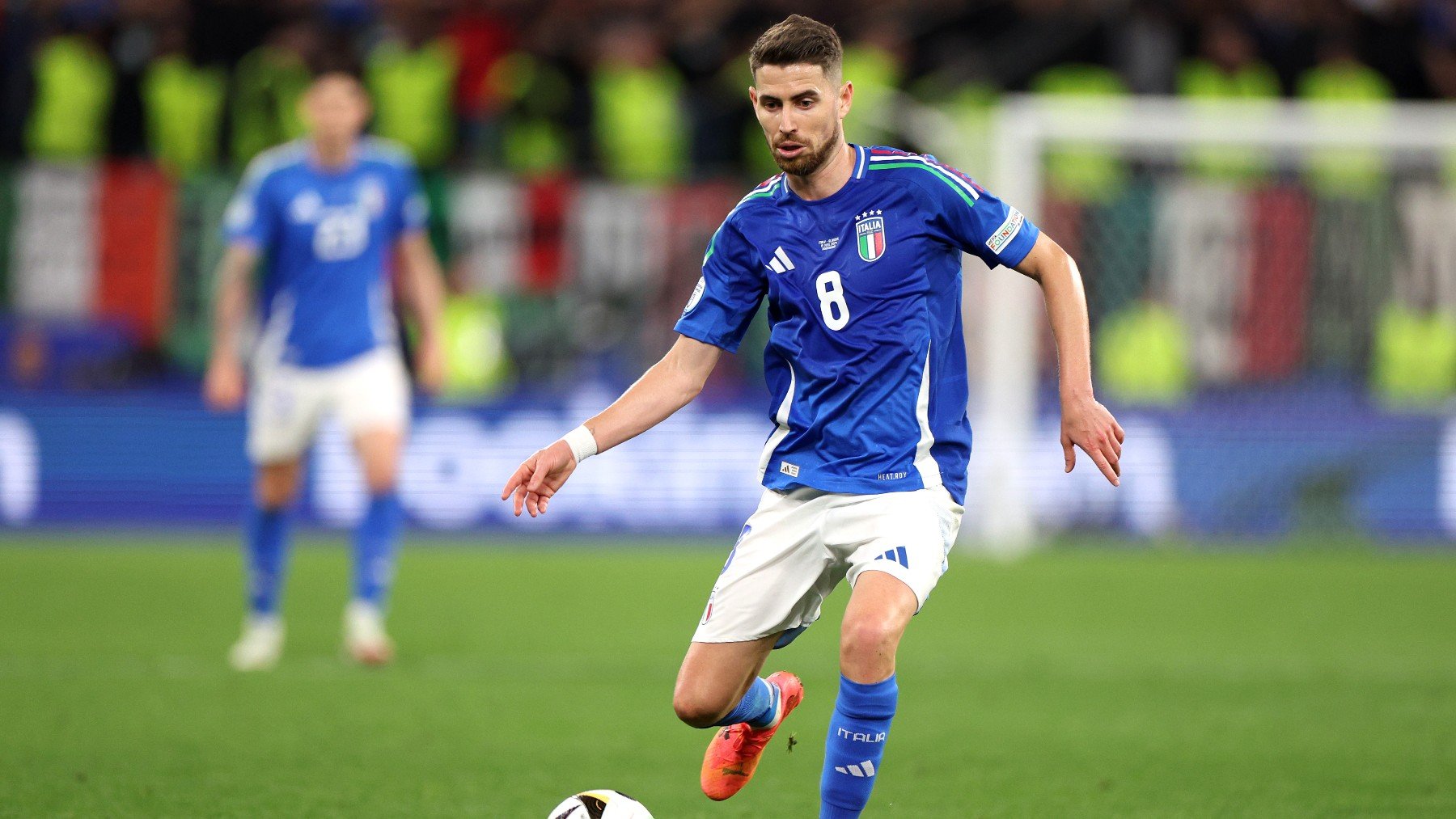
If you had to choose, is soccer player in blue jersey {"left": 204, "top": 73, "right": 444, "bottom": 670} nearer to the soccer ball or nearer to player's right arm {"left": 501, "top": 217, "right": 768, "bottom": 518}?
player's right arm {"left": 501, "top": 217, "right": 768, "bottom": 518}

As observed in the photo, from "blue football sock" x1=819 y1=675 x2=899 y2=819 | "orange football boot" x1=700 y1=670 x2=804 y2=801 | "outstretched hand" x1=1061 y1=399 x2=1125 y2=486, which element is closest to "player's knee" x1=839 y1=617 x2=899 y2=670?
"blue football sock" x1=819 y1=675 x2=899 y2=819

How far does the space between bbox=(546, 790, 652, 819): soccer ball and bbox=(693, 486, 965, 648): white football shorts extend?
49 centimetres

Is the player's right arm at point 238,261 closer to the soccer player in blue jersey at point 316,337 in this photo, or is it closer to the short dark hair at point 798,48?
the soccer player in blue jersey at point 316,337

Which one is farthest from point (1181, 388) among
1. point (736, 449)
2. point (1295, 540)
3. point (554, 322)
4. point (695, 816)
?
point (695, 816)

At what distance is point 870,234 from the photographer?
4.84 metres

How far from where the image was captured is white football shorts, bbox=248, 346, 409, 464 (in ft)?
27.0

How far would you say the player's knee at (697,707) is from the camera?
481 centimetres

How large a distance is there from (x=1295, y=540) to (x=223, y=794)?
9.79 metres

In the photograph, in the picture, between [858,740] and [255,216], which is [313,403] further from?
[858,740]

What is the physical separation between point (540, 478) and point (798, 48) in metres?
1.26

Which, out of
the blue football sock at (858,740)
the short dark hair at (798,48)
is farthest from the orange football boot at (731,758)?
the short dark hair at (798,48)

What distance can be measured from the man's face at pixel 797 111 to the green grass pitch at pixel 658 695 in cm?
190

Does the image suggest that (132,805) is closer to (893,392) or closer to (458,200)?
(893,392)

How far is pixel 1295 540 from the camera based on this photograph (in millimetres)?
13398
